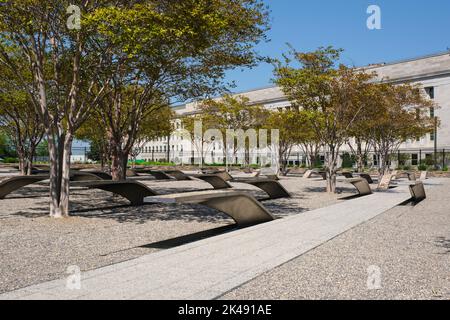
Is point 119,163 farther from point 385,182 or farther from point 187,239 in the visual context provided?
point 385,182

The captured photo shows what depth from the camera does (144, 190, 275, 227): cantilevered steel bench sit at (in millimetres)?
8453

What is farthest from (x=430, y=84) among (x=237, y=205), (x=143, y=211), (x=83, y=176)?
(x=237, y=205)

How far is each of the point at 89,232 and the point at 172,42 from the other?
15.5 feet

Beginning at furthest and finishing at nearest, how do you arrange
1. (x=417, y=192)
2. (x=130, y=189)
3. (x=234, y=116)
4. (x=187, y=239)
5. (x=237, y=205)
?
(x=234, y=116), (x=417, y=192), (x=130, y=189), (x=237, y=205), (x=187, y=239)

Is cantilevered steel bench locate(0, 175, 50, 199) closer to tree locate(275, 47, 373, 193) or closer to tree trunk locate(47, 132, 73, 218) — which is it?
tree trunk locate(47, 132, 73, 218)

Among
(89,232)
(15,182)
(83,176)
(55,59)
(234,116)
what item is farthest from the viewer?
(234,116)

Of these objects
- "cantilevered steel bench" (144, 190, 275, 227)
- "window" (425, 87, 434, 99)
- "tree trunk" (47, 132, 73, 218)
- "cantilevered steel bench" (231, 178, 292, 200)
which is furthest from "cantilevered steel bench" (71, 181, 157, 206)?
"window" (425, 87, 434, 99)

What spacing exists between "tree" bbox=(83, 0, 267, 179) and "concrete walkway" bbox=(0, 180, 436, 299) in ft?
14.2

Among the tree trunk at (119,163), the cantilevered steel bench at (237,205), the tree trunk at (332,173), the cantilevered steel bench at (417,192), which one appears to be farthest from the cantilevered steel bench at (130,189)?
the tree trunk at (332,173)

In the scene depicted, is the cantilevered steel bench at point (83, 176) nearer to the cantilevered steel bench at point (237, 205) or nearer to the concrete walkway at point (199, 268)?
the cantilevered steel bench at point (237, 205)

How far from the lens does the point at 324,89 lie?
1936 centimetres

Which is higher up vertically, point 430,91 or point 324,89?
point 430,91

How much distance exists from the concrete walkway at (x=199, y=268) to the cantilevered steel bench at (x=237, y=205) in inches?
22.0

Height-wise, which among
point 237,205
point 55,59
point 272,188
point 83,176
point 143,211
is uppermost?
point 55,59
